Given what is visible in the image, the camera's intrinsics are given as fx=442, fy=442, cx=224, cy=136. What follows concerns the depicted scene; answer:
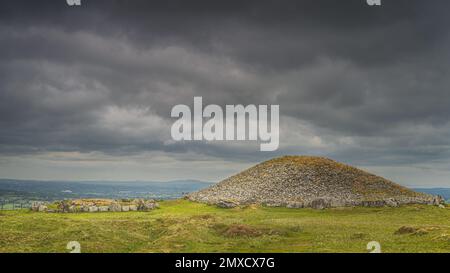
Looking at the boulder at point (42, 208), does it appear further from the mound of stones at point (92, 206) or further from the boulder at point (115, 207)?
the boulder at point (115, 207)

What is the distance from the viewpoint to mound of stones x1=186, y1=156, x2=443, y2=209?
355 feet

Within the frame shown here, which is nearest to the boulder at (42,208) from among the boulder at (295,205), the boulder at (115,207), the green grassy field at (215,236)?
the boulder at (115,207)

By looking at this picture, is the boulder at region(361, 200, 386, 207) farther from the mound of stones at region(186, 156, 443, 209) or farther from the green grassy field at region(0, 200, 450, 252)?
the green grassy field at region(0, 200, 450, 252)

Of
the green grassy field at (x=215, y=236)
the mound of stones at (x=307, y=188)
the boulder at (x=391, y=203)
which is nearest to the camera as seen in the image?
the green grassy field at (x=215, y=236)

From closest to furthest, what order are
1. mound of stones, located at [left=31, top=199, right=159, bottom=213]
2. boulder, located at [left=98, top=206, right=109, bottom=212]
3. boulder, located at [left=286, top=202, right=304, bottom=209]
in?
mound of stones, located at [left=31, top=199, right=159, bottom=213]
boulder, located at [left=98, top=206, right=109, bottom=212]
boulder, located at [left=286, top=202, right=304, bottom=209]

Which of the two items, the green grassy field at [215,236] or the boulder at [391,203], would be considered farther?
the boulder at [391,203]

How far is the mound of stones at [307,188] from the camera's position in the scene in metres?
108

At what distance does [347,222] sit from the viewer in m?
79.7

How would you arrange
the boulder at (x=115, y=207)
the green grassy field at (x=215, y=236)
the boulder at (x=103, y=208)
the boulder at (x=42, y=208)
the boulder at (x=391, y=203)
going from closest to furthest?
the green grassy field at (x=215, y=236) → the boulder at (x=42, y=208) → the boulder at (x=103, y=208) → the boulder at (x=115, y=207) → the boulder at (x=391, y=203)

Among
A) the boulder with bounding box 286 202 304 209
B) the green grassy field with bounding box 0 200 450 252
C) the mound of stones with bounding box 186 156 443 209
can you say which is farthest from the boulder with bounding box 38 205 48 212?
the boulder with bounding box 286 202 304 209

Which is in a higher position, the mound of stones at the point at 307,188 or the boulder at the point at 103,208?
the mound of stones at the point at 307,188
